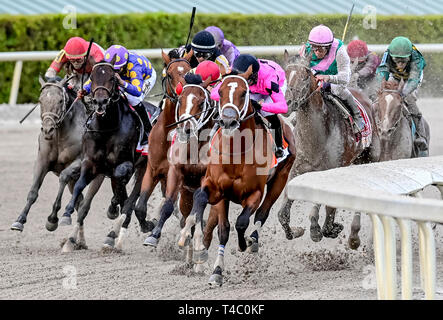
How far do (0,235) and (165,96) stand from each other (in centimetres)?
224

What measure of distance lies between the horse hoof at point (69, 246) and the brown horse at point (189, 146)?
1.13m

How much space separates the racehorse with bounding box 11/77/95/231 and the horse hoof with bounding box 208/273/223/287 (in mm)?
2004

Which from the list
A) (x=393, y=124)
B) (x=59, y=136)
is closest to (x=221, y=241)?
(x=59, y=136)

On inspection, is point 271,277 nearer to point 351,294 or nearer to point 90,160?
point 351,294

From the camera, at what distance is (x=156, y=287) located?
5957 mm

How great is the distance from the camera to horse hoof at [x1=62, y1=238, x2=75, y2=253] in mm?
7387

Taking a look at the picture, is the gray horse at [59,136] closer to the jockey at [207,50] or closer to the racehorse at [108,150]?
the racehorse at [108,150]

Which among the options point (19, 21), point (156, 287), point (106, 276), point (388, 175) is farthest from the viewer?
point (19, 21)

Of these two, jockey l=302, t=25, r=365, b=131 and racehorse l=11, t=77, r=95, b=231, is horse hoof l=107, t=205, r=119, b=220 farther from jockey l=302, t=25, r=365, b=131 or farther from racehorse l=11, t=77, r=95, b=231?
jockey l=302, t=25, r=365, b=131

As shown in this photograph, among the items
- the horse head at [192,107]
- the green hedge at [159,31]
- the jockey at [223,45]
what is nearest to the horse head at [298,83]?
the jockey at [223,45]

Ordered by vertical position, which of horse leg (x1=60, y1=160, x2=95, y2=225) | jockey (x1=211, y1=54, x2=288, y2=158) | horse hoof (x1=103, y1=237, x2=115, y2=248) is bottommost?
horse hoof (x1=103, y1=237, x2=115, y2=248)

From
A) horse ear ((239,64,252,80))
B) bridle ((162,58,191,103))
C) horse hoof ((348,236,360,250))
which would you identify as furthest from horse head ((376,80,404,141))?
horse ear ((239,64,252,80))

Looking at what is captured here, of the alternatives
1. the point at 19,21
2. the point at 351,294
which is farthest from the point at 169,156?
the point at 19,21

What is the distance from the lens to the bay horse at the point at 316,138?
728 cm
